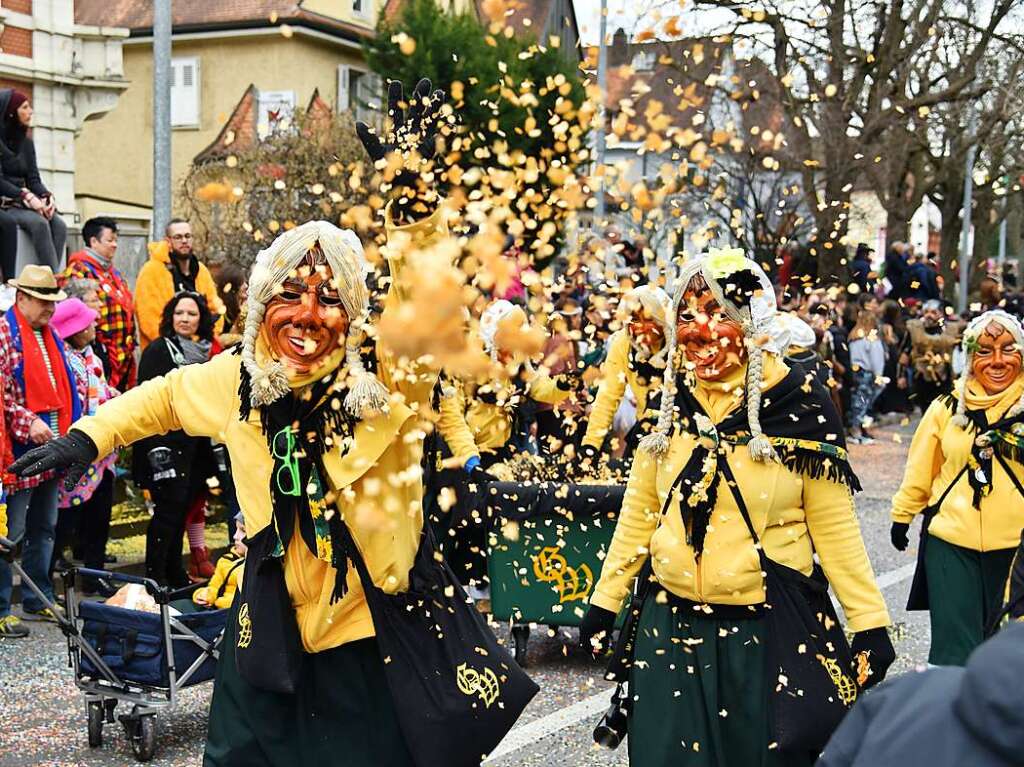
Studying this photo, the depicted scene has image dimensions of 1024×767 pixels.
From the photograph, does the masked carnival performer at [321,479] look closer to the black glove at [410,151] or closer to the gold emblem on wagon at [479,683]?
the black glove at [410,151]

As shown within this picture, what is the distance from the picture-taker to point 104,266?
10492mm

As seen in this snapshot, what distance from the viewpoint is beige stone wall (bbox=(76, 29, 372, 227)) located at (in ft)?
110

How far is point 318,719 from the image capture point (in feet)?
13.9

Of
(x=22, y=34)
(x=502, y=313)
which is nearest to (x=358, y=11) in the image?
(x=22, y=34)

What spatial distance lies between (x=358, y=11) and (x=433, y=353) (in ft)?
107

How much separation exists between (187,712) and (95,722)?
1.94 ft

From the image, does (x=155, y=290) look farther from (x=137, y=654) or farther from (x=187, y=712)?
(x=137, y=654)

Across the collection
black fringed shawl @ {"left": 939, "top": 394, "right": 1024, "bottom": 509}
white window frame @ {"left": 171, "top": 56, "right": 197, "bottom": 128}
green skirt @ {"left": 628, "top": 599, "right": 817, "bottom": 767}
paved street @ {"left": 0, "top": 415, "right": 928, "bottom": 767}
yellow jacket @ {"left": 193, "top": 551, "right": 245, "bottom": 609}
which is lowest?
paved street @ {"left": 0, "top": 415, "right": 928, "bottom": 767}

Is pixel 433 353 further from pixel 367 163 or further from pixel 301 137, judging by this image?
pixel 301 137

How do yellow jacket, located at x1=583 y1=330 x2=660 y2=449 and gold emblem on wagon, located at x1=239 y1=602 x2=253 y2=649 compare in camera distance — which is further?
yellow jacket, located at x1=583 y1=330 x2=660 y2=449

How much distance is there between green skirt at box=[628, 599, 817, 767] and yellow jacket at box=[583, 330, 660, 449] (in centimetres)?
409

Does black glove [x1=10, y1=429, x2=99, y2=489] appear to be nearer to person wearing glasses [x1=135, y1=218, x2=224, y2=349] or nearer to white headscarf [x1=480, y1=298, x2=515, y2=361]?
white headscarf [x1=480, y1=298, x2=515, y2=361]

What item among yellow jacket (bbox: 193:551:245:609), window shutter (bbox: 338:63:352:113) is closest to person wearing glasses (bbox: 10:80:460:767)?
yellow jacket (bbox: 193:551:245:609)

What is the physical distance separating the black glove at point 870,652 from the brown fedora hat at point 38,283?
16.8ft
